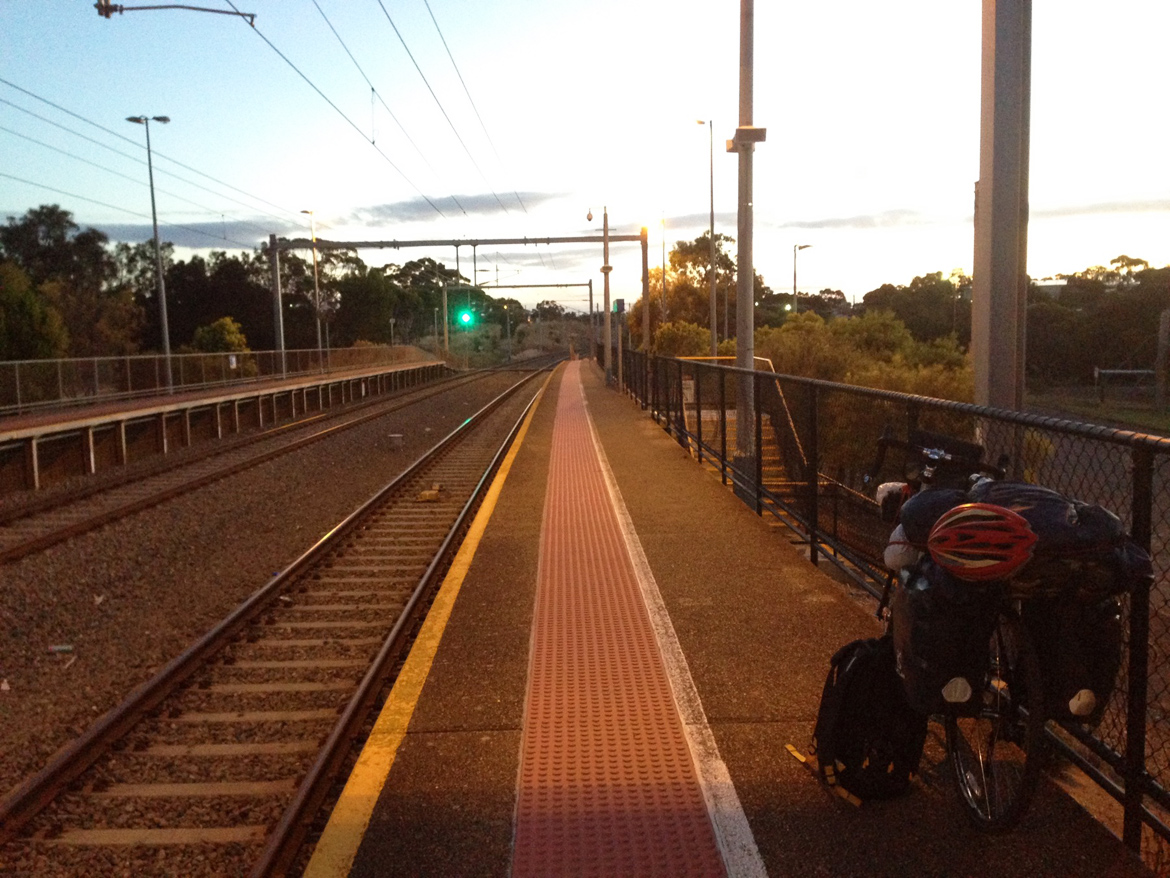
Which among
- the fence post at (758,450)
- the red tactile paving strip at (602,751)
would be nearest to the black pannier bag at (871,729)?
the red tactile paving strip at (602,751)

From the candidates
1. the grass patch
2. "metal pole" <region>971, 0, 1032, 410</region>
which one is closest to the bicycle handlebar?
"metal pole" <region>971, 0, 1032, 410</region>

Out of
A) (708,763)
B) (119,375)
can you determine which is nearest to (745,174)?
(708,763)

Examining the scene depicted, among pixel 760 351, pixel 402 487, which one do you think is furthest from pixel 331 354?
pixel 402 487

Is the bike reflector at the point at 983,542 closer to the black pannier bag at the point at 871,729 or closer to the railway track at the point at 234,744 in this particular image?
the black pannier bag at the point at 871,729

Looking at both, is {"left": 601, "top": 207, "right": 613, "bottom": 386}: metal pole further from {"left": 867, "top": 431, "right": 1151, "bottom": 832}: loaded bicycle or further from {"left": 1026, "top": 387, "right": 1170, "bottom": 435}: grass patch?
{"left": 867, "top": 431, "right": 1151, "bottom": 832}: loaded bicycle

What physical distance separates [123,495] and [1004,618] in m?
13.2

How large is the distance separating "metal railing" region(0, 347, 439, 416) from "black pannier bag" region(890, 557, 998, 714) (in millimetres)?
21274

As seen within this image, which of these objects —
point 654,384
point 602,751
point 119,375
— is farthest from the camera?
point 119,375

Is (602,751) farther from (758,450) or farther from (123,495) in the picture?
(123,495)

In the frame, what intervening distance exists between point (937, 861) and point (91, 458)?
1715cm

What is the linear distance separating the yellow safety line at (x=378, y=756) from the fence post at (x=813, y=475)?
9.28ft

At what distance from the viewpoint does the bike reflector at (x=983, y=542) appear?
3.06m

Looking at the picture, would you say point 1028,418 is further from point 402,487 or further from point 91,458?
point 91,458

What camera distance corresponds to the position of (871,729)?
3.96 metres
